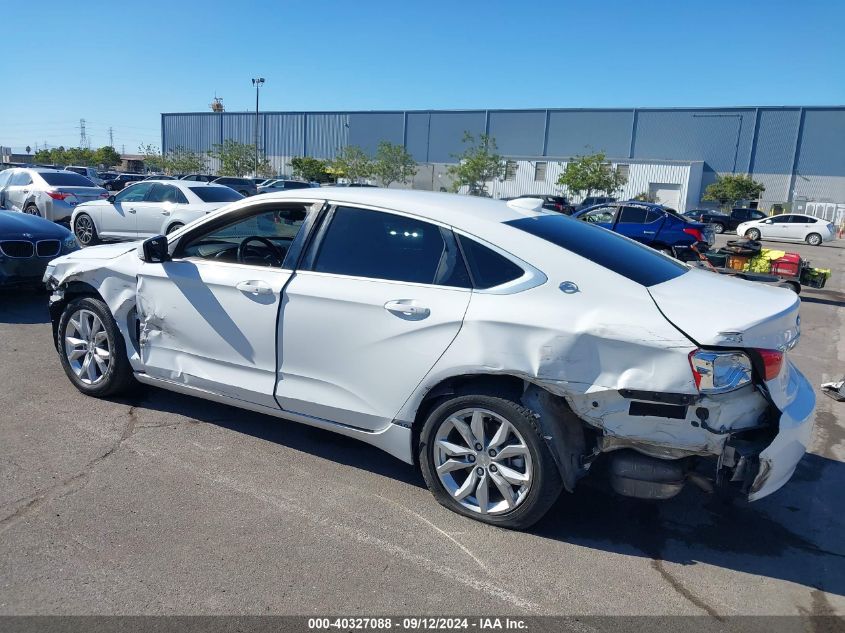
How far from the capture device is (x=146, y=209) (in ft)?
44.1

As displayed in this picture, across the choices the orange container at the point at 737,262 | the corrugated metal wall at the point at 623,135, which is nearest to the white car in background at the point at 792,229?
the orange container at the point at 737,262

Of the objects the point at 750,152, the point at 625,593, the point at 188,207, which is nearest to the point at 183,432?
the point at 625,593

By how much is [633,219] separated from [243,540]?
16277 millimetres

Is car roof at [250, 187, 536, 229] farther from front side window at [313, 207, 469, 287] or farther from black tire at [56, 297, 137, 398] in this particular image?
black tire at [56, 297, 137, 398]

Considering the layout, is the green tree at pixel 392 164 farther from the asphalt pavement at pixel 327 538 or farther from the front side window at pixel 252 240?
the asphalt pavement at pixel 327 538

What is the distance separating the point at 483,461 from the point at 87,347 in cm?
325

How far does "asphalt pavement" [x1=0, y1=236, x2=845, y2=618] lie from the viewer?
9.41 feet

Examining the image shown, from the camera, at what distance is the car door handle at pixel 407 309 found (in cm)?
346

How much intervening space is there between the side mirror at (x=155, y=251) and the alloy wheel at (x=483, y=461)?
227cm

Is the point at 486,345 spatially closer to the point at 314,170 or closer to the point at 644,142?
the point at 314,170

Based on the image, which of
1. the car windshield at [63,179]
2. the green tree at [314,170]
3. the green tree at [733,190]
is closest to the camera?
the car windshield at [63,179]

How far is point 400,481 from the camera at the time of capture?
3.97 metres

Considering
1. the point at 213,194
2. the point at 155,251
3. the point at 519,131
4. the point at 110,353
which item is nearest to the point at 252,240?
the point at 155,251

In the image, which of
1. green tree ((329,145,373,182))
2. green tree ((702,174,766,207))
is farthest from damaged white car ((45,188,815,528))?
green tree ((329,145,373,182))
